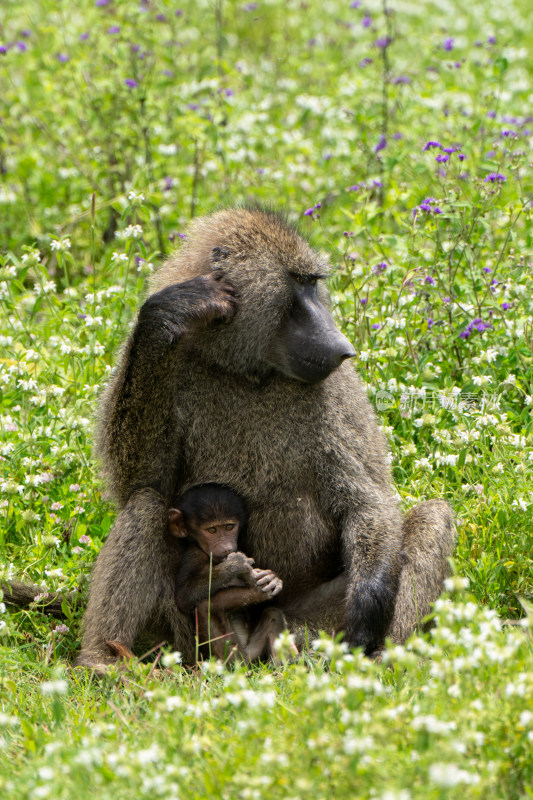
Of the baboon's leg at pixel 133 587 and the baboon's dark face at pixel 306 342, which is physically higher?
the baboon's dark face at pixel 306 342

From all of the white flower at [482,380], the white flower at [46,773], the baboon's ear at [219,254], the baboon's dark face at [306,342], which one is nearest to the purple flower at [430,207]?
the white flower at [482,380]

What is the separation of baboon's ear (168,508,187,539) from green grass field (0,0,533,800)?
51cm

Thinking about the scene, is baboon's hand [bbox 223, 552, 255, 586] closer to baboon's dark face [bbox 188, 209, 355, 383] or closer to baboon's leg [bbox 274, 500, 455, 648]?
baboon's leg [bbox 274, 500, 455, 648]

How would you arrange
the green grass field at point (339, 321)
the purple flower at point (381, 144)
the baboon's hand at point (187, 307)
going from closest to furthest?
the green grass field at point (339, 321) → the baboon's hand at point (187, 307) → the purple flower at point (381, 144)

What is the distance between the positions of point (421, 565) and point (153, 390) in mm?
1082

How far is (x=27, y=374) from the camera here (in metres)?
4.52

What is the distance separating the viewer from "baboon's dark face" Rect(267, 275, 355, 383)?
11.2ft

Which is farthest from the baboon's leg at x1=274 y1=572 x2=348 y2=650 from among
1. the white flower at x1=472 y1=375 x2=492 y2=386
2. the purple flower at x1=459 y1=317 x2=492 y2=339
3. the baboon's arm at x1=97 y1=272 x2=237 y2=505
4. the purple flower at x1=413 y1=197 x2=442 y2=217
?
the purple flower at x1=413 y1=197 x2=442 y2=217

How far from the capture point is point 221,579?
11.4ft

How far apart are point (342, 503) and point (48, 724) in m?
1.22

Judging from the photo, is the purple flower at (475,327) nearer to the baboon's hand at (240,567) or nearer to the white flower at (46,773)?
the baboon's hand at (240,567)

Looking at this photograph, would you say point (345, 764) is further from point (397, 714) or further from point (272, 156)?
point (272, 156)

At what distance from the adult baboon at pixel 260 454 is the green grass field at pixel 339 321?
299 mm

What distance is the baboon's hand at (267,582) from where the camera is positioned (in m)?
3.45
